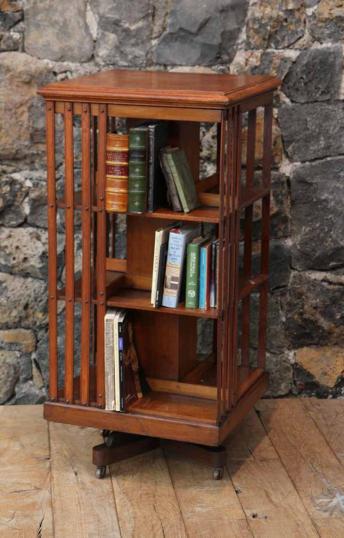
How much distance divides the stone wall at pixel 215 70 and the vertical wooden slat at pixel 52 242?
1.72 ft

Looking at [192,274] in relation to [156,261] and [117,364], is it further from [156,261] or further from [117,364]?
[117,364]

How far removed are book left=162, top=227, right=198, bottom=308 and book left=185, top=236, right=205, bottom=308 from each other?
0.06ft

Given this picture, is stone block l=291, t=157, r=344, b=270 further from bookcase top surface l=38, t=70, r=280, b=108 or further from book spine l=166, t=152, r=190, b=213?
book spine l=166, t=152, r=190, b=213

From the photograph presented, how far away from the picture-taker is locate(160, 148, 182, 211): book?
9.21ft

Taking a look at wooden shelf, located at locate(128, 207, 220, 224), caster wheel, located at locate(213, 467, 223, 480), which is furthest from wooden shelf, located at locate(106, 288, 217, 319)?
caster wheel, located at locate(213, 467, 223, 480)

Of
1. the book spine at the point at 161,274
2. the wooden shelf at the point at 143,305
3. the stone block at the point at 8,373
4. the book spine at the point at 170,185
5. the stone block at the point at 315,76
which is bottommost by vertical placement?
the stone block at the point at 8,373

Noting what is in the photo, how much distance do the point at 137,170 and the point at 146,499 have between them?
0.91m

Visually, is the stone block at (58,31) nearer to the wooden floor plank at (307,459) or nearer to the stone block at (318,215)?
the stone block at (318,215)

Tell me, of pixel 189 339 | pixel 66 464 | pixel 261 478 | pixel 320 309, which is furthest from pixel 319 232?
pixel 66 464

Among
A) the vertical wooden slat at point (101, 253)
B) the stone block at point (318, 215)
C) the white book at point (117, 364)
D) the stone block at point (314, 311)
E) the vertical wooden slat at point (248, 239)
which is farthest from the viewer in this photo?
the stone block at point (314, 311)

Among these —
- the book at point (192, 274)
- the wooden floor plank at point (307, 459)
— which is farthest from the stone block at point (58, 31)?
the wooden floor plank at point (307, 459)

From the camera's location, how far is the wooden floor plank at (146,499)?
9.08 feet

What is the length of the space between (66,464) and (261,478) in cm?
58

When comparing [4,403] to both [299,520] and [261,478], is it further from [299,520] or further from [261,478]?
[299,520]
